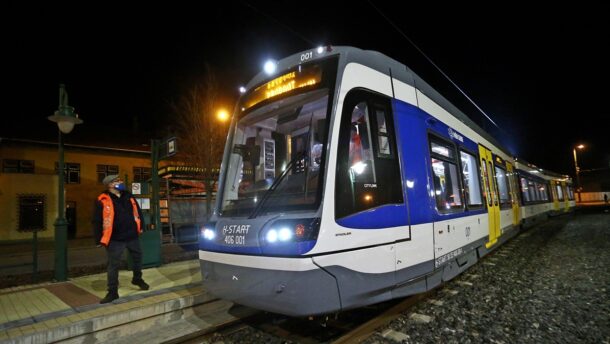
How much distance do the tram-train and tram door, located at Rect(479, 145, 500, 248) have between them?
8.14 ft

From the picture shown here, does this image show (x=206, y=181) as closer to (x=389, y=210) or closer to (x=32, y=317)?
(x=32, y=317)

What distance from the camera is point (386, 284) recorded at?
3.67 metres

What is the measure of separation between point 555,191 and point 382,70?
78.9 ft

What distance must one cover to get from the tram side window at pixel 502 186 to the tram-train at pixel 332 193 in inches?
173

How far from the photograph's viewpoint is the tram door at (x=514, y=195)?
1072 centimetres

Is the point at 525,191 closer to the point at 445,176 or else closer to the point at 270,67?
the point at 445,176

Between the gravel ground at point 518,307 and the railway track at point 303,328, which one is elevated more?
the railway track at point 303,328

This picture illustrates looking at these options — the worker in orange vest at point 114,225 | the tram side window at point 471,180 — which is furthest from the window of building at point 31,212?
the tram side window at point 471,180

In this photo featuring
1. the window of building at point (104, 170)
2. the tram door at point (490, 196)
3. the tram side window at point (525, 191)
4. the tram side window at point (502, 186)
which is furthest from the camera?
→ the window of building at point (104, 170)

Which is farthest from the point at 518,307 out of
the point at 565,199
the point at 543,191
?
the point at 565,199

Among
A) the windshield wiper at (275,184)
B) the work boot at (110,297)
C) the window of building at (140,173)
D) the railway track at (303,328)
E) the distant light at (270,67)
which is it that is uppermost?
the window of building at (140,173)

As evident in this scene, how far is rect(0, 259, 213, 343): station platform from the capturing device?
4.06 metres

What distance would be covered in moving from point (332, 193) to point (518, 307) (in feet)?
11.4

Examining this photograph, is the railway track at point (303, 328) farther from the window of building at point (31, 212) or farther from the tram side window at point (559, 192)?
the tram side window at point (559, 192)
